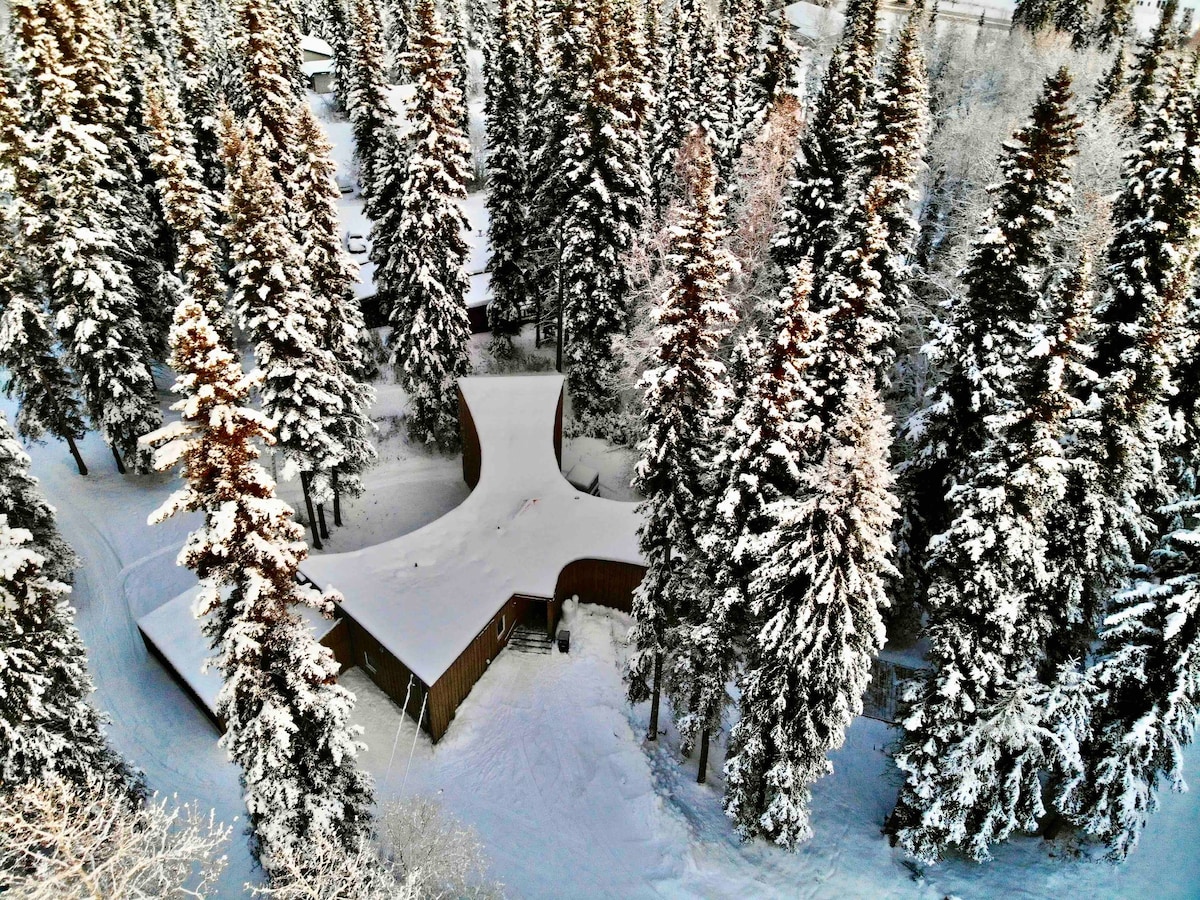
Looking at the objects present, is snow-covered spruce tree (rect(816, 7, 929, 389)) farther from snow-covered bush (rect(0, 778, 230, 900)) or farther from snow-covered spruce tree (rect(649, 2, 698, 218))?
snow-covered bush (rect(0, 778, 230, 900))

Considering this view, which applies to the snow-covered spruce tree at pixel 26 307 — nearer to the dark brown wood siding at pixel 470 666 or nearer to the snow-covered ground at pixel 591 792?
the snow-covered ground at pixel 591 792

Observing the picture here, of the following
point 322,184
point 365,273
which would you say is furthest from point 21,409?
point 365,273

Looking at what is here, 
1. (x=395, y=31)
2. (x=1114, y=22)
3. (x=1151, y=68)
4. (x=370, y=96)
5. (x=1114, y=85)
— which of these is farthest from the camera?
(x=395, y=31)

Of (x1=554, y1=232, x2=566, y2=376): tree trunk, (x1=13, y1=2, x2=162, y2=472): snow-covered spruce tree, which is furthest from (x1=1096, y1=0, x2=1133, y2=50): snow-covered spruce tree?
(x1=13, y1=2, x2=162, y2=472): snow-covered spruce tree

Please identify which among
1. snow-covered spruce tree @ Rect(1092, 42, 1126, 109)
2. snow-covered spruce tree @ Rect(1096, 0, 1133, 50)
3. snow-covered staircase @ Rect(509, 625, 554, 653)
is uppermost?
snow-covered spruce tree @ Rect(1096, 0, 1133, 50)

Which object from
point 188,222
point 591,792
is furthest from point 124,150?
point 591,792

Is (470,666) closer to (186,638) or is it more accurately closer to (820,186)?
(186,638)

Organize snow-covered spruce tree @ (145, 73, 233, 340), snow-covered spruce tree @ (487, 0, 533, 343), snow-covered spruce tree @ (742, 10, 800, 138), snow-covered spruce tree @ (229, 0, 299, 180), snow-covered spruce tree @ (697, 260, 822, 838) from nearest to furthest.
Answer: snow-covered spruce tree @ (697, 260, 822, 838)
snow-covered spruce tree @ (145, 73, 233, 340)
snow-covered spruce tree @ (229, 0, 299, 180)
snow-covered spruce tree @ (487, 0, 533, 343)
snow-covered spruce tree @ (742, 10, 800, 138)
